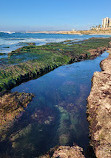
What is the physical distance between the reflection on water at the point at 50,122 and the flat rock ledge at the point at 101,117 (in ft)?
2.23

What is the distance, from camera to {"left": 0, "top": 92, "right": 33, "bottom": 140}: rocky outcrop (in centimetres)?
684

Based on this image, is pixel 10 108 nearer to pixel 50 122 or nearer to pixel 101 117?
pixel 50 122

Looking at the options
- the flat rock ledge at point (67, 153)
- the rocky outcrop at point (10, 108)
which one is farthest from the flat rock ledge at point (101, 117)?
the rocky outcrop at point (10, 108)

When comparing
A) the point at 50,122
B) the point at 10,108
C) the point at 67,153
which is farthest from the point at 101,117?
the point at 10,108

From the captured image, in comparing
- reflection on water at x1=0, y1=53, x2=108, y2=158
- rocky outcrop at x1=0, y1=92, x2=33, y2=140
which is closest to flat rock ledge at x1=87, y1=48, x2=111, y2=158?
reflection on water at x1=0, y1=53, x2=108, y2=158

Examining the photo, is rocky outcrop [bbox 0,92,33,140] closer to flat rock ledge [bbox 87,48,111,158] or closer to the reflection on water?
the reflection on water

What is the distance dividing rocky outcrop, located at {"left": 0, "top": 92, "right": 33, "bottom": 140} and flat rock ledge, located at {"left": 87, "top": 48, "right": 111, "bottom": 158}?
475 cm

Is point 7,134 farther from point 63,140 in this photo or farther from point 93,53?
point 93,53

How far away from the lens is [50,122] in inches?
291

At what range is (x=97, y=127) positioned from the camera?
607 centimetres

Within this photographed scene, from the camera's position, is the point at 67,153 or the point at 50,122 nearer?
the point at 67,153

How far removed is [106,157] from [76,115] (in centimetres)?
367

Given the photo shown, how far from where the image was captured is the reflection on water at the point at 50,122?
19.4 feet

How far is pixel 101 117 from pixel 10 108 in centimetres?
572
